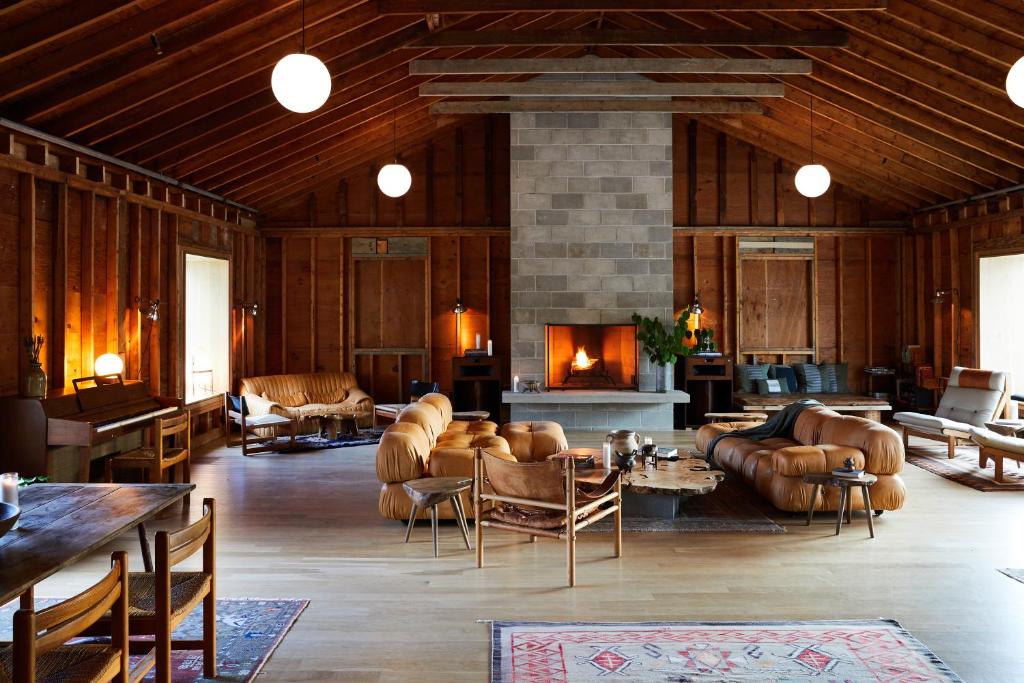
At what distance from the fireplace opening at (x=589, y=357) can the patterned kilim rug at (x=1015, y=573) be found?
21.1 ft

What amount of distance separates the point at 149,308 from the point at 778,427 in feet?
22.3

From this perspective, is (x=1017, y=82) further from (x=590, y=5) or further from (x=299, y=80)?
(x=299, y=80)

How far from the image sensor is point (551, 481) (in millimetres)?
4484

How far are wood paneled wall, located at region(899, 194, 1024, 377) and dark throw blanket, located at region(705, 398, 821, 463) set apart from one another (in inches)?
181

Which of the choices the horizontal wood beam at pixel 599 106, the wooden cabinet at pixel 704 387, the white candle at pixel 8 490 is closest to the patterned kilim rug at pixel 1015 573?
the white candle at pixel 8 490

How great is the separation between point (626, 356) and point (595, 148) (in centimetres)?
305

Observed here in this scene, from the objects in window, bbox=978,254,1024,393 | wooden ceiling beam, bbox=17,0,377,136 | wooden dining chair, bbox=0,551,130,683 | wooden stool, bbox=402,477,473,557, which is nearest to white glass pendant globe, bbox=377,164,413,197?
wooden ceiling beam, bbox=17,0,377,136

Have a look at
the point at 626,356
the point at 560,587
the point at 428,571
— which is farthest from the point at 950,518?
the point at 626,356

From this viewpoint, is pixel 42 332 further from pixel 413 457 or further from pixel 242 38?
pixel 413 457

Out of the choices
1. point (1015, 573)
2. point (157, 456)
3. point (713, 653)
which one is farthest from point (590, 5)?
point (713, 653)

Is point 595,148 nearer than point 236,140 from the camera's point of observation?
No

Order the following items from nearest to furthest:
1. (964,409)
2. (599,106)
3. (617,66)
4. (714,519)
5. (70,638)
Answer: (70,638)
(714,519)
(617,66)
(964,409)
(599,106)

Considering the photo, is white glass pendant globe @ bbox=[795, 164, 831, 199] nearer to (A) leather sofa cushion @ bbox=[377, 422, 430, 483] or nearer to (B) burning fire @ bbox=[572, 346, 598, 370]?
(B) burning fire @ bbox=[572, 346, 598, 370]

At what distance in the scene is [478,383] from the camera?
36.8ft
